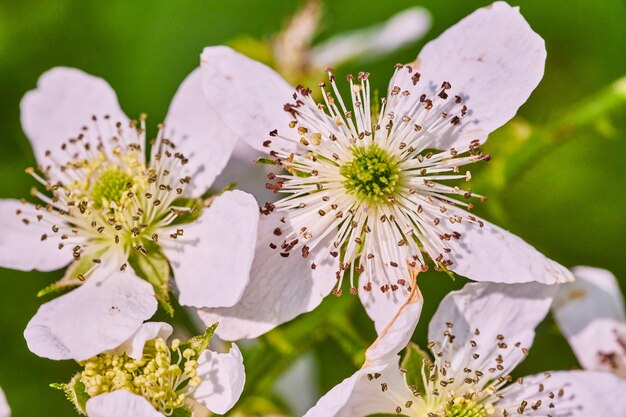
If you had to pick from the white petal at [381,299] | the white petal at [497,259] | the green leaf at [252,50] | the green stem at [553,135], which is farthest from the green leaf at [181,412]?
the green leaf at [252,50]

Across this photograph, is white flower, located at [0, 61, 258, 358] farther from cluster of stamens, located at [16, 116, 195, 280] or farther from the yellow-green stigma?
the yellow-green stigma

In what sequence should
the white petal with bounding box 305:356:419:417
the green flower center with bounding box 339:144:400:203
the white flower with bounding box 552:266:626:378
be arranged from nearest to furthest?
1. the white petal with bounding box 305:356:419:417
2. the green flower center with bounding box 339:144:400:203
3. the white flower with bounding box 552:266:626:378

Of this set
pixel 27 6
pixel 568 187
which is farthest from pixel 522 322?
pixel 27 6

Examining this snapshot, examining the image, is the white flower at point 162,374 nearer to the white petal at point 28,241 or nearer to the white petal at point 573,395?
the white petal at point 28,241

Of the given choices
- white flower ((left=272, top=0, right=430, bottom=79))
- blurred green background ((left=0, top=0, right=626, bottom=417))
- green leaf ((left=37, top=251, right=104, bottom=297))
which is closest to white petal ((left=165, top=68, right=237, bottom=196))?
green leaf ((left=37, top=251, right=104, bottom=297))

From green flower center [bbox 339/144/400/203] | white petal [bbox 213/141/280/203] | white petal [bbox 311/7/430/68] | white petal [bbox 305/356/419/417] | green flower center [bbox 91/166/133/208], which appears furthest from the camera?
white petal [bbox 311/7/430/68]
